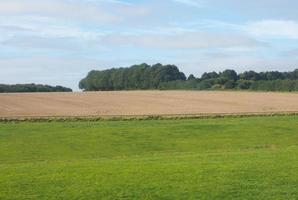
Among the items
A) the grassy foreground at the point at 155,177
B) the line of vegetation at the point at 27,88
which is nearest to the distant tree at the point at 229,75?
the line of vegetation at the point at 27,88

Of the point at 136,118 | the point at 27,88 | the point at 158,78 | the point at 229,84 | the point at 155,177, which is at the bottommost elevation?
the point at 136,118

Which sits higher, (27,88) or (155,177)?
(27,88)

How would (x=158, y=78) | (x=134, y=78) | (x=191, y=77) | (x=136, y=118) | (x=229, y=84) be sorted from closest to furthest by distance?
(x=136, y=118) < (x=229, y=84) < (x=158, y=78) < (x=191, y=77) < (x=134, y=78)

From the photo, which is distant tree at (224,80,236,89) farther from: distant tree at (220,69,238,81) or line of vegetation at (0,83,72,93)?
line of vegetation at (0,83,72,93)

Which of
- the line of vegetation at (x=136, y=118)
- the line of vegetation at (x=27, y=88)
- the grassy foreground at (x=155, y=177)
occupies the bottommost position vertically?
the line of vegetation at (x=136, y=118)

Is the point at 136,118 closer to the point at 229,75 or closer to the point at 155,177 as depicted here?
the point at 155,177

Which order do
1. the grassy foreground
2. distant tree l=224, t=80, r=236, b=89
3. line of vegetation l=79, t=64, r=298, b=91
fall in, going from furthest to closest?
line of vegetation l=79, t=64, r=298, b=91 → distant tree l=224, t=80, r=236, b=89 → the grassy foreground

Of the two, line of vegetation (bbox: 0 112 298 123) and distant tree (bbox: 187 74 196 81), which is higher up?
distant tree (bbox: 187 74 196 81)

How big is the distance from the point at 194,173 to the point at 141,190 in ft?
7.46

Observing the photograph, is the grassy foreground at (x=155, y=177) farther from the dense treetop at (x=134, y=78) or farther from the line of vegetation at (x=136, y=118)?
the dense treetop at (x=134, y=78)

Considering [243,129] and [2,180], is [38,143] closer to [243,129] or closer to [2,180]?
[243,129]

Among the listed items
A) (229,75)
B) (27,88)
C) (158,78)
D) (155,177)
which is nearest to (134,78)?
(158,78)

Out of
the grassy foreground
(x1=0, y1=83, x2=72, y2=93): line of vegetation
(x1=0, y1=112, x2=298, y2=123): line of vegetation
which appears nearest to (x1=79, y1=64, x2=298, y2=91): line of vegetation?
(x1=0, y1=83, x2=72, y2=93): line of vegetation

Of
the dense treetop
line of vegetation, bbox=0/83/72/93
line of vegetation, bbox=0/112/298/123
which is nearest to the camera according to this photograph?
line of vegetation, bbox=0/112/298/123
